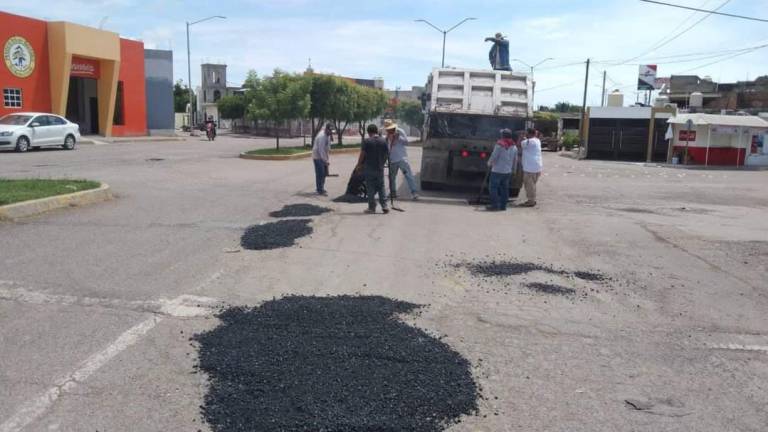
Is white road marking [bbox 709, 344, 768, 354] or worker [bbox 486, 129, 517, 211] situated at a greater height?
worker [bbox 486, 129, 517, 211]

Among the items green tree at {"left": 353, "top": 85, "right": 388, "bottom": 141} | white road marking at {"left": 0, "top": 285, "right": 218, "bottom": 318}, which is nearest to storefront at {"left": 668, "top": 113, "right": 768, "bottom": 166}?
green tree at {"left": 353, "top": 85, "right": 388, "bottom": 141}

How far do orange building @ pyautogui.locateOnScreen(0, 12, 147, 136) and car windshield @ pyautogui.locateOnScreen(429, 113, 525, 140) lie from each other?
2602 centimetres

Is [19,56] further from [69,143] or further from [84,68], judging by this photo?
[69,143]

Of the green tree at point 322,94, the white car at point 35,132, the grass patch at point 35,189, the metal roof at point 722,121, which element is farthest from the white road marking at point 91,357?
the metal roof at point 722,121

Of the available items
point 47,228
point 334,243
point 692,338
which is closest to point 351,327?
point 692,338

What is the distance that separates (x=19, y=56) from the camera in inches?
1283

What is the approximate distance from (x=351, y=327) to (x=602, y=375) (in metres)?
2.03

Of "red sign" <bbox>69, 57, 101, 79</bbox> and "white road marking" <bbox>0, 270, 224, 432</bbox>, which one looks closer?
"white road marking" <bbox>0, 270, 224, 432</bbox>

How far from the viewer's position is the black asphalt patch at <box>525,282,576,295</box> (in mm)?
6938

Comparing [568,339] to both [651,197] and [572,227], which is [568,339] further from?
[651,197]

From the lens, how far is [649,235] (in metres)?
10.8

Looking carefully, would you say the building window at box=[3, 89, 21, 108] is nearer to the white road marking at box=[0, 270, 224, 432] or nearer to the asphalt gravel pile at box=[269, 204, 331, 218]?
the asphalt gravel pile at box=[269, 204, 331, 218]

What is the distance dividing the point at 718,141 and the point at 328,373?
34.6 m

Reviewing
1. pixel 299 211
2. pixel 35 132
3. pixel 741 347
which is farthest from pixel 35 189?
pixel 35 132
